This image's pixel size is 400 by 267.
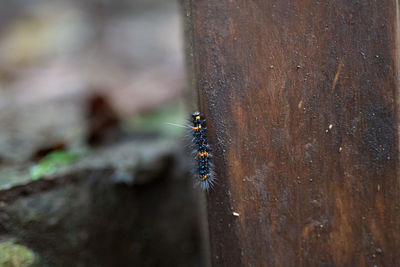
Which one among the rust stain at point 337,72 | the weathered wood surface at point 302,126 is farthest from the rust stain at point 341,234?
the rust stain at point 337,72

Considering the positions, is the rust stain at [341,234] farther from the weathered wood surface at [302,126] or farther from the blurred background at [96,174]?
the blurred background at [96,174]

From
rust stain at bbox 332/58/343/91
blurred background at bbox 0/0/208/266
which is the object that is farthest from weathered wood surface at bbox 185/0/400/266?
blurred background at bbox 0/0/208/266

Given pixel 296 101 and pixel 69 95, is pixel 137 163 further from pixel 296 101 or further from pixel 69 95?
pixel 69 95

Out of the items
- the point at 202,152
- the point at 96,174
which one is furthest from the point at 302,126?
the point at 96,174

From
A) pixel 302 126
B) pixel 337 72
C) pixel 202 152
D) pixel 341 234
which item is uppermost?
pixel 337 72

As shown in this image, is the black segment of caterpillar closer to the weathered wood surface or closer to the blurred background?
the weathered wood surface

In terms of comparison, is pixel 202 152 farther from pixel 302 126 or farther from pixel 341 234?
pixel 341 234

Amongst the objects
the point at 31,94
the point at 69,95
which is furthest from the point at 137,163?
the point at 31,94
